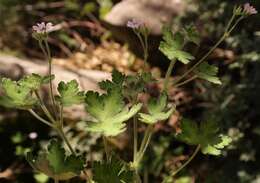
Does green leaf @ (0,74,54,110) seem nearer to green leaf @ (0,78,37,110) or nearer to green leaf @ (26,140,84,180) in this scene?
green leaf @ (0,78,37,110)

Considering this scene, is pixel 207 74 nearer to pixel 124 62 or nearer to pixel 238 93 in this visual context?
pixel 238 93

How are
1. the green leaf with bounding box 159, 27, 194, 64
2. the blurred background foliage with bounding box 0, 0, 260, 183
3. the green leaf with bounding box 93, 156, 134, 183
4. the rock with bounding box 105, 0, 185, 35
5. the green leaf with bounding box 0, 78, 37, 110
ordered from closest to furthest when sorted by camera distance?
the green leaf with bounding box 93, 156, 134, 183
the green leaf with bounding box 0, 78, 37, 110
the green leaf with bounding box 159, 27, 194, 64
the blurred background foliage with bounding box 0, 0, 260, 183
the rock with bounding box 105, 0, 185, 35

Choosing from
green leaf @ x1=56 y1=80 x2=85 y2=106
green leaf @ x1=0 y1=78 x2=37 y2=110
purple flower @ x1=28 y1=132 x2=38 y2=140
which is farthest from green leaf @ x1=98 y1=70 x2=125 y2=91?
purple flower @ x1=28 y1=132 x2=38 y2=140

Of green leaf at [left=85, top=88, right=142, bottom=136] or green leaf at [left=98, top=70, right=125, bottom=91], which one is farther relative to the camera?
green leaf at [left=98, top=70, right=125, bottom=91]

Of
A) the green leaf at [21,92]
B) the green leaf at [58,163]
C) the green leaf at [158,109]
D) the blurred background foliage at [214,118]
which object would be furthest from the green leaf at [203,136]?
the blurred background foliage at [214,118]

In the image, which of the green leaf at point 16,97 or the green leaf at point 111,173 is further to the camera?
the green leaf at point 16,97

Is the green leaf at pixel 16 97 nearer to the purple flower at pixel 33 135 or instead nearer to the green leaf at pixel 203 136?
the green leaf at pixel 203 136

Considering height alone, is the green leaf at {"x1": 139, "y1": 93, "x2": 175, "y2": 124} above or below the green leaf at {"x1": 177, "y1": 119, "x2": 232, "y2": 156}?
above

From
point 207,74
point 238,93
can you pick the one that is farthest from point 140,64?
point 207,74

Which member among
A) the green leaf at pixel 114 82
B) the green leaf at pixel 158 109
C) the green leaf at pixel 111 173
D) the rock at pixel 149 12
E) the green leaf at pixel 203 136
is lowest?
the green leaf at pixel 111 173
